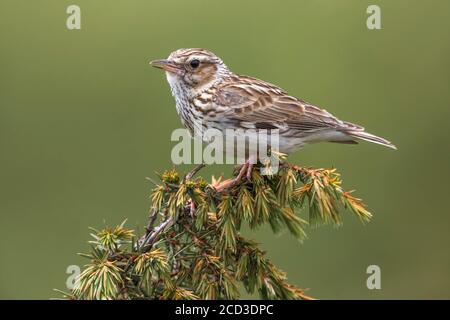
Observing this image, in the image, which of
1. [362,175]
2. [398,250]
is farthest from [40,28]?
[398,250]

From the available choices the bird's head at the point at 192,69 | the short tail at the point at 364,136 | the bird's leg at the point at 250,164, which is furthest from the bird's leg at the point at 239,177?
the bird's head at the point at 192,69

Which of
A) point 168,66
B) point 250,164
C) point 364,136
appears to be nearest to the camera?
point 250,164

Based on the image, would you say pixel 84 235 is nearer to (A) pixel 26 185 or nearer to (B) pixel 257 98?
(A) pixel 26 185

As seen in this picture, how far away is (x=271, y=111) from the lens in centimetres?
547

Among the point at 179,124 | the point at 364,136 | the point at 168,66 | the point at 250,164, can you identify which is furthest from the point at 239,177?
the point at 179,124

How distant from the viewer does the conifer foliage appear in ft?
12.3

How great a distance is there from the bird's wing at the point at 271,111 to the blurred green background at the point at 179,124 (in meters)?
1.14

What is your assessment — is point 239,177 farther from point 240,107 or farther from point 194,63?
point 194,63

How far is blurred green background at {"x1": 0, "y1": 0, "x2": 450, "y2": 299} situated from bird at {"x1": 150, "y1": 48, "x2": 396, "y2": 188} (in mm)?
979

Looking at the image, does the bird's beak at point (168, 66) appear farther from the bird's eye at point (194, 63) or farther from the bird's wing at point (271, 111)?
the bird's wing at point (271, 111)

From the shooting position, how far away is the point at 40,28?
23.6ft

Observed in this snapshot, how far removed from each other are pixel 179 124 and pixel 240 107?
1.34m

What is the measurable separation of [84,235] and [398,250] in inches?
108

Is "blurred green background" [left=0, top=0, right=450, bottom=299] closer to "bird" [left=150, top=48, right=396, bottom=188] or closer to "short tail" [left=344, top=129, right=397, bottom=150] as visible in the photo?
"bird" [left=150, top=48, right=396, bottom=188]
